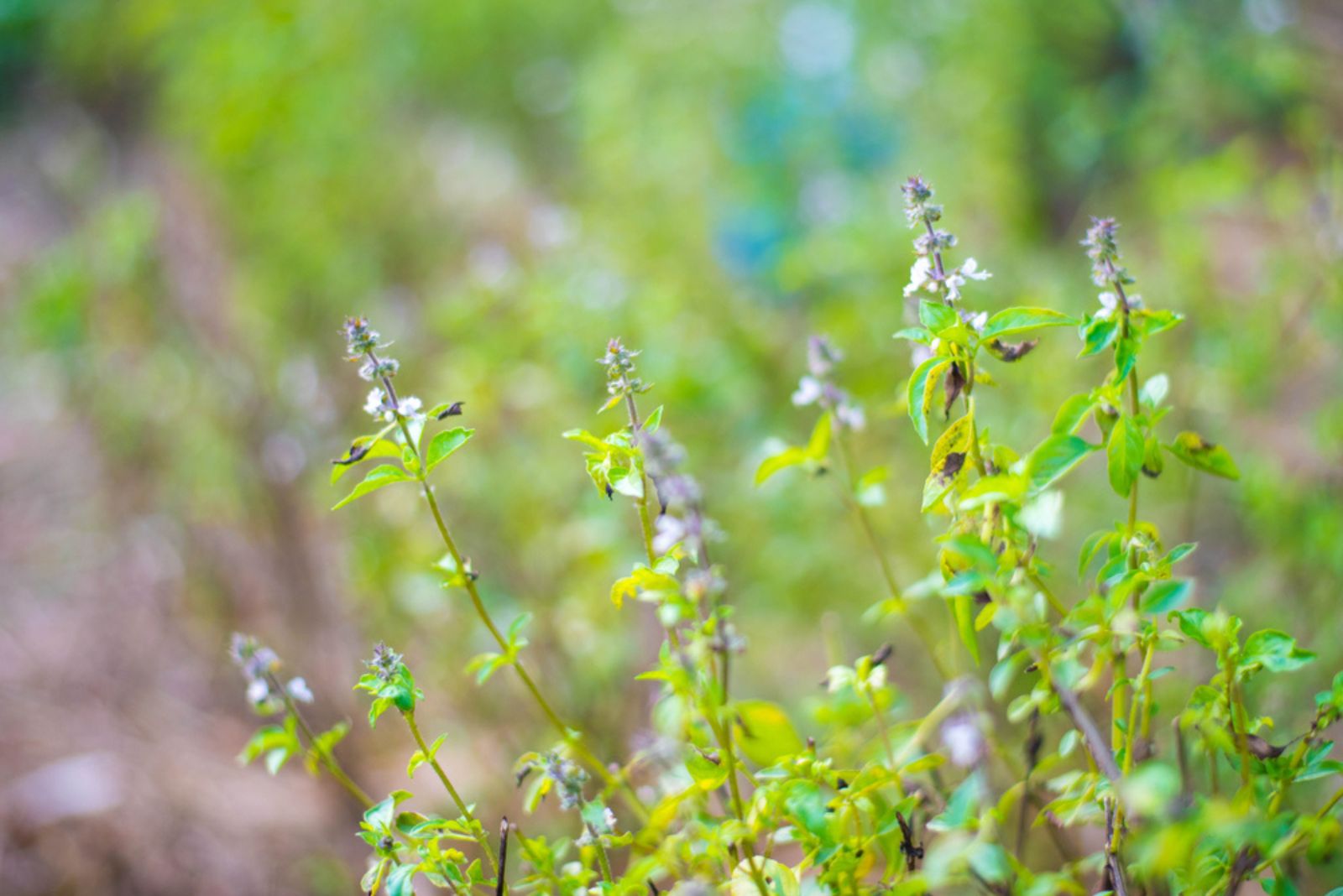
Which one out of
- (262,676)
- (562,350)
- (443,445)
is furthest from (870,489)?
(562,350)

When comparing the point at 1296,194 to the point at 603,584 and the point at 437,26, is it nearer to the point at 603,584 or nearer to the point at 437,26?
the point at 603,584

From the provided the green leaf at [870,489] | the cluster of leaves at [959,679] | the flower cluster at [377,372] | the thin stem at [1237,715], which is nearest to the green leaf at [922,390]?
the cluster of leaves at [959,679]

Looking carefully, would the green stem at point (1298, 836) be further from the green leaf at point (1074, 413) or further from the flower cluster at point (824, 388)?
the flower cluster at point (824, 388)

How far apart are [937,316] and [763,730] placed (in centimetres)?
28

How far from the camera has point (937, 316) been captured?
1.86 ft

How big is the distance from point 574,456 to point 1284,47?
178 centimetres

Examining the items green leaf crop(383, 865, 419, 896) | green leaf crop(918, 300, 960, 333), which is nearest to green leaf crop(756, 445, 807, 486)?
green leaf crop(918, 300, 960, 333)

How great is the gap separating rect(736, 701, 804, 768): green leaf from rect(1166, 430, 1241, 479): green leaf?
299 millimetres

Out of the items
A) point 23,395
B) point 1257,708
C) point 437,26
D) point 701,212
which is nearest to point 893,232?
point 701,212

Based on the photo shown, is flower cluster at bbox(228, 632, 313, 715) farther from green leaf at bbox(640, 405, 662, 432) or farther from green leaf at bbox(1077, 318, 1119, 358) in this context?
green leaf at bbox(1077, 318, 1119, 358)

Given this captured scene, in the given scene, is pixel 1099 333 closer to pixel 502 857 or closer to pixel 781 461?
pixel 781 461

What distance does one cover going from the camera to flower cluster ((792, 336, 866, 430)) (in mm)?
690

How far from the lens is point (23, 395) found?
354cm

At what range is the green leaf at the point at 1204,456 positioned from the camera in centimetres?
59
